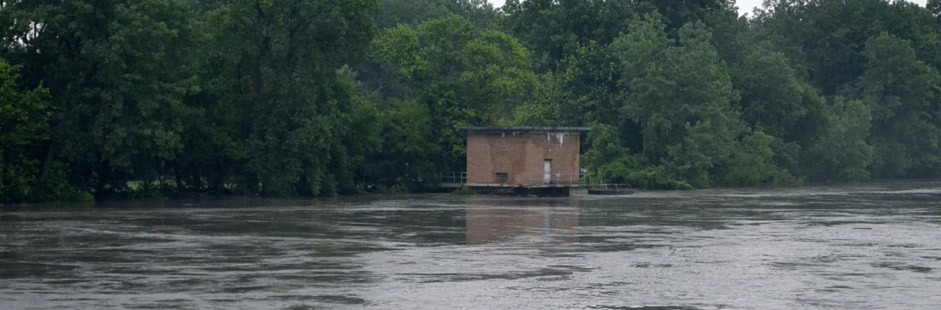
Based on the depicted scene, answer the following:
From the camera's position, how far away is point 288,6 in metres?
76.2

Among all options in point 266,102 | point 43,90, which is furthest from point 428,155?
point 43,90

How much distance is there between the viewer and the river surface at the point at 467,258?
100 feet

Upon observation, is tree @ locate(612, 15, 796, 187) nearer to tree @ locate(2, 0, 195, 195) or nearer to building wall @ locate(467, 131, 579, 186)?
building wall @ locate(467, 131, 579, 186)

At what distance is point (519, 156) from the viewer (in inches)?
3317

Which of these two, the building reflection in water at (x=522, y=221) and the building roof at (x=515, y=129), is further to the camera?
the building roof at (x=515, y=129)

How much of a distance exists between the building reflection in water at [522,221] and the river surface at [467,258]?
113mm

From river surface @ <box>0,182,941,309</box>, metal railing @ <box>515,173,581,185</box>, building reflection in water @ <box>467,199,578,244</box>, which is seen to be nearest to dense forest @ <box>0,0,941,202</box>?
metal railing @ <box>515,173,581,185</box>

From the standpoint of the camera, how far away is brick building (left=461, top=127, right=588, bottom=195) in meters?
84.2

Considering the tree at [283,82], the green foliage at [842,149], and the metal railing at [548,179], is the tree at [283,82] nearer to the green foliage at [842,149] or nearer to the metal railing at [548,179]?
the metal railing at [548,179]

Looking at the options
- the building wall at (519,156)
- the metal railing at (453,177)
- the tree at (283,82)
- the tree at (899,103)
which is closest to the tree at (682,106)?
the building wall at (519,156)

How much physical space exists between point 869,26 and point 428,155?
2310 inches

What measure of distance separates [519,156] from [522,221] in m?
26.7

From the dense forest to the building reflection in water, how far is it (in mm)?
12107

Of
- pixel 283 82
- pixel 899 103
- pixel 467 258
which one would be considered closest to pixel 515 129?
pixel 283 82
